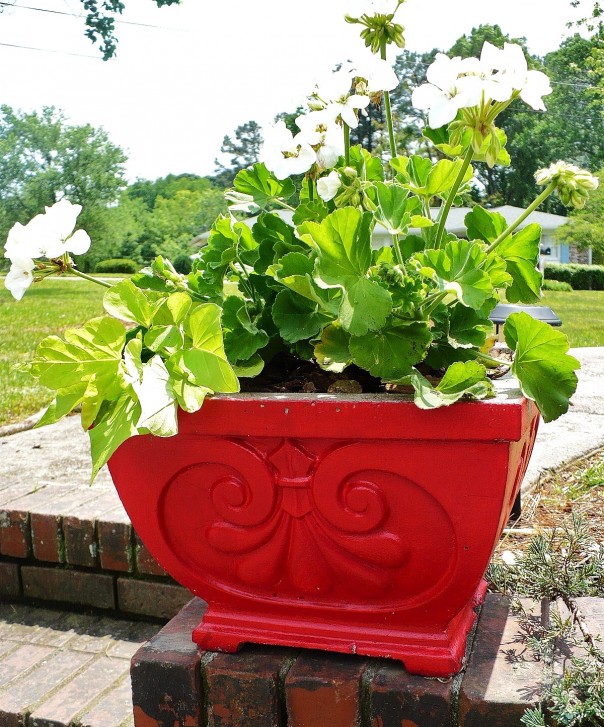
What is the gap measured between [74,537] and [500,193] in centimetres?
4202

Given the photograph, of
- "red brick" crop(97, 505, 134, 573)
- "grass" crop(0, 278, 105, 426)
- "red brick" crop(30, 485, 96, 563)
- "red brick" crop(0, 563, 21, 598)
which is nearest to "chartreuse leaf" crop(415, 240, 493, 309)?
"grass" crop(0, 278, 105, 426)

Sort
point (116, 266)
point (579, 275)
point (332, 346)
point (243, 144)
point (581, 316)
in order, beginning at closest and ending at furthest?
point (332, 346), point (581, 316), point (579, 275), point (116, 266), point (243, 144)

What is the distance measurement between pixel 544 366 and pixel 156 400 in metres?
0.45

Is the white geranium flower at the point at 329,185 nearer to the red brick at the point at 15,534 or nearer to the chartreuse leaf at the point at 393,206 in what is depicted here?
the chartreuse leaf at the point at 393,206

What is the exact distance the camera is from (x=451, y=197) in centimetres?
99

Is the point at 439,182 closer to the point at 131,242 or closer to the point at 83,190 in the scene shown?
the point at 83,190

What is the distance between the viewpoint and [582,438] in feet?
7.97

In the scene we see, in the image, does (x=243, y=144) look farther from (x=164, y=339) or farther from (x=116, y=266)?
(x=164, y=339)

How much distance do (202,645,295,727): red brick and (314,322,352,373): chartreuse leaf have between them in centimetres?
41

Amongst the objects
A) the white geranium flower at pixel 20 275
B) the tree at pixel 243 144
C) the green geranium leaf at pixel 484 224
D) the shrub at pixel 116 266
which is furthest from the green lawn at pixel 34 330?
the tree at pixel 243 144

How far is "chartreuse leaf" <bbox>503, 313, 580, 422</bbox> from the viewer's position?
0.90 m

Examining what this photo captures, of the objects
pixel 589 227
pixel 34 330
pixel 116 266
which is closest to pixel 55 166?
pixel 116 266

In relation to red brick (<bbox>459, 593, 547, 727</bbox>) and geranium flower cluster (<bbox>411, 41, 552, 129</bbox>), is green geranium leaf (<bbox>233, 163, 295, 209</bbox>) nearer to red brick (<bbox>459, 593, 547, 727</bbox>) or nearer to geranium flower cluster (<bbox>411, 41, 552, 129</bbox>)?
geranium flower cluster (<bbox>411, 41, 552, 129</bbox>)

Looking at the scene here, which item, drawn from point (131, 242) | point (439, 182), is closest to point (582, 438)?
point (439, 182)
